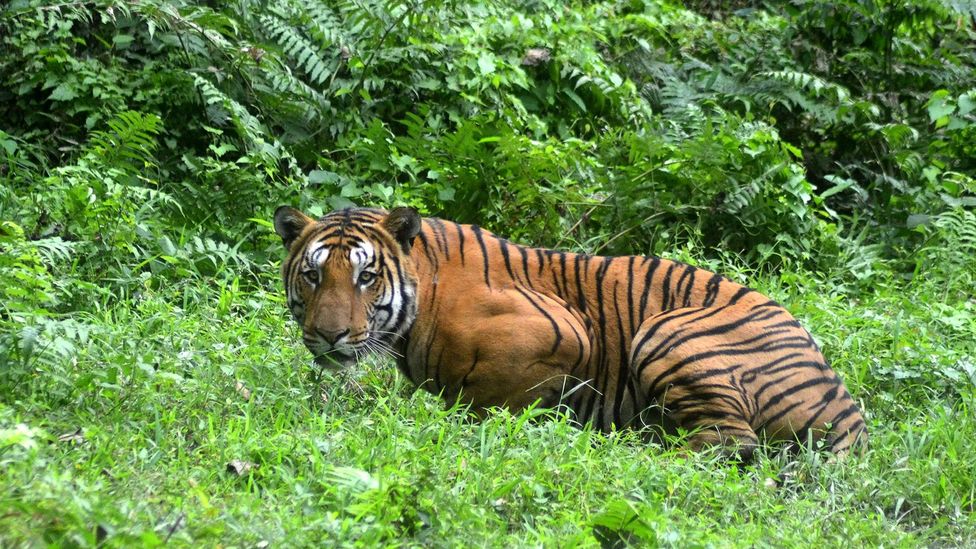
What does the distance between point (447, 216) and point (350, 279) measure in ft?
7.81

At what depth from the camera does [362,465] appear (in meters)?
4.01

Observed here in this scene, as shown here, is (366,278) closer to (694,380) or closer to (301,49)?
(694,380)

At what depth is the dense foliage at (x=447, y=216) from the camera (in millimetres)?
3840

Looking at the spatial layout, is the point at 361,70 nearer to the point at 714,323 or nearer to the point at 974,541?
the point at 714,323

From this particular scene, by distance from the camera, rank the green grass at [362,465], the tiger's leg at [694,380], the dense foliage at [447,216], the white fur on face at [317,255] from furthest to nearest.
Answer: the white fur on face at [317,255]
the tiger's leg at [694,380]
the dense foliage at [447,216]
the green grass at [362,465]

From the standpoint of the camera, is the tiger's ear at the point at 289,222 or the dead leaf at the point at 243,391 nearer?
the dead leaf at the point at 243,391

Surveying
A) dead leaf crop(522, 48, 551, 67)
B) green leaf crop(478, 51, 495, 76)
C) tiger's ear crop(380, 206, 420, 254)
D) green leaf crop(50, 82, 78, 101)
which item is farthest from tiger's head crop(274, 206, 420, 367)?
dead leaf crop(522, 48, 551, 67)

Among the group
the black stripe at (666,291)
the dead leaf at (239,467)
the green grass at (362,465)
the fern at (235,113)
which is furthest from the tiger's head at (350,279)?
the fern at (235,113)

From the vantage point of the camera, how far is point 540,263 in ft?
17.9

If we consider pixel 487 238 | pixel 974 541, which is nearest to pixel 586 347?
pixel 487 238

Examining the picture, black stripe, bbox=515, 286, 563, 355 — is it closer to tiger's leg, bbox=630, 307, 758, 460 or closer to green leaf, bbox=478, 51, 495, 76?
tiger's leg, bbox=630, 307, 758, 460

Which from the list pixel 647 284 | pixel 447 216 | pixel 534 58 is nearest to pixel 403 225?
pixel 647 284

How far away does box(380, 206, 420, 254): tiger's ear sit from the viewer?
517cm

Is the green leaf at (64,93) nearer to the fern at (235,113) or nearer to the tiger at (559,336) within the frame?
the fern at (235,113)
